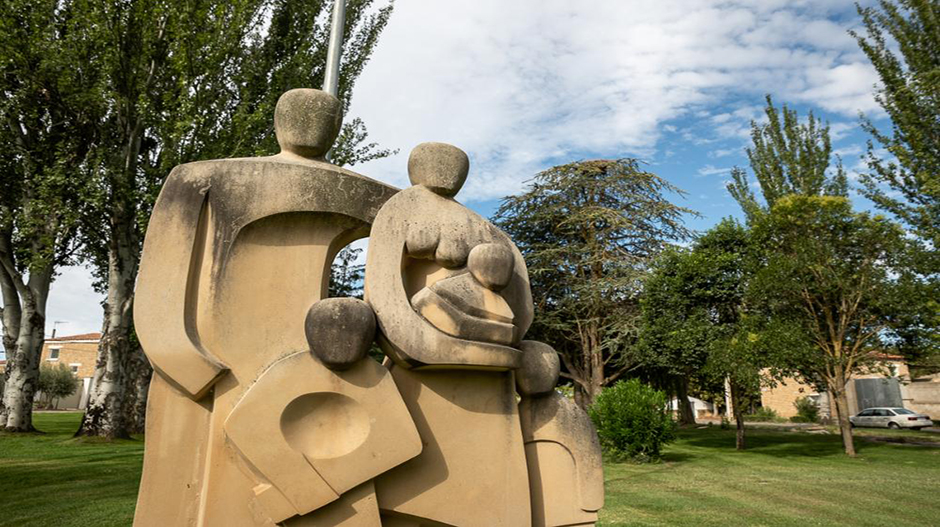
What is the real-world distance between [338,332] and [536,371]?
965mm

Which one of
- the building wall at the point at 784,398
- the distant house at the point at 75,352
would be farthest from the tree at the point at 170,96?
the distant house at the point at 75,352

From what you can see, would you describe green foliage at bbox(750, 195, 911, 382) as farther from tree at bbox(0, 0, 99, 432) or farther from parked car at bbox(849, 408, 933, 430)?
tree at bbox(0, 0, 99, 432)

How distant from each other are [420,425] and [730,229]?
16728 millimetres

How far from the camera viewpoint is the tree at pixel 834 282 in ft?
47.4

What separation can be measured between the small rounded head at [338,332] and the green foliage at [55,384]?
1643 inches

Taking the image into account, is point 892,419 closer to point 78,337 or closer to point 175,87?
point 175,87

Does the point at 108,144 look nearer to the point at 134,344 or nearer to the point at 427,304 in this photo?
the point at 134,344

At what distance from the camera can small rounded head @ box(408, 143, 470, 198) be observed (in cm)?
289

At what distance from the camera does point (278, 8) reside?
12.8 m

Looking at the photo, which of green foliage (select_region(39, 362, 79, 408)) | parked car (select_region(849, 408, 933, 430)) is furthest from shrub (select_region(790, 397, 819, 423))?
green foliage (select_region(39, 362, 79, 408))

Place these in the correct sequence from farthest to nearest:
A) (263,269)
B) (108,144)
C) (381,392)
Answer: (108,144) → (263,269) → (381,392)

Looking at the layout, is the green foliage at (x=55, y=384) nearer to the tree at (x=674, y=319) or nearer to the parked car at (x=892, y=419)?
the tree at (x=674, y=319)

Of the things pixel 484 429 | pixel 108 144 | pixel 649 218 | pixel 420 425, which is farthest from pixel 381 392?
pixel 649 218

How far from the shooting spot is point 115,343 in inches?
458
